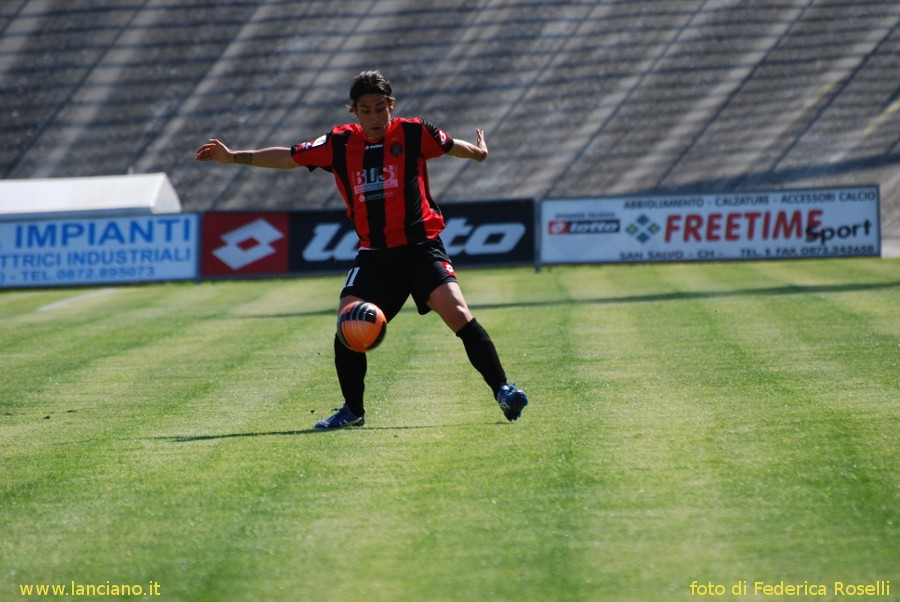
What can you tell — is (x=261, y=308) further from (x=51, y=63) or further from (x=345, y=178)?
(x=51, y=63)

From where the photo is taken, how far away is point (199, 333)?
14.1 metres

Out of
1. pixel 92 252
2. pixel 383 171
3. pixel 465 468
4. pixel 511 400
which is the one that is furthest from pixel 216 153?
pixel 92 252

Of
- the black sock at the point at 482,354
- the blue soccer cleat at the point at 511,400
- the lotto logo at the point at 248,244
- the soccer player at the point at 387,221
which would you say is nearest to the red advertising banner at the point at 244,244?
the lotto logo at the point at 248,244

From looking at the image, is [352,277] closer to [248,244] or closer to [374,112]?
[374,112]

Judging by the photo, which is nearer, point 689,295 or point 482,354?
point 482,354

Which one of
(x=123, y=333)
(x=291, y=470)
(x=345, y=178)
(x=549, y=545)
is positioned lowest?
(x=123, y=333)

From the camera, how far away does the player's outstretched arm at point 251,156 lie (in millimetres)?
7566

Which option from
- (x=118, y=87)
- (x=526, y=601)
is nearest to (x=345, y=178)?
(x=526, y=601)

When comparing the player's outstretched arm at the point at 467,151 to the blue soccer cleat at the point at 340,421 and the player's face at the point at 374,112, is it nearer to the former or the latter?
the player's face at the point at 374,112

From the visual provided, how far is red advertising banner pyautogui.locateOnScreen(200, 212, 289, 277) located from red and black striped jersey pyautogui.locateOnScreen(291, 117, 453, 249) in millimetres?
15895

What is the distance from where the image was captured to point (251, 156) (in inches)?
304

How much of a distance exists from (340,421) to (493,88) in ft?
103

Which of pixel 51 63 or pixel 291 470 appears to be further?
pixel 51 63

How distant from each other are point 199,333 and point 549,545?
32.5 ft
